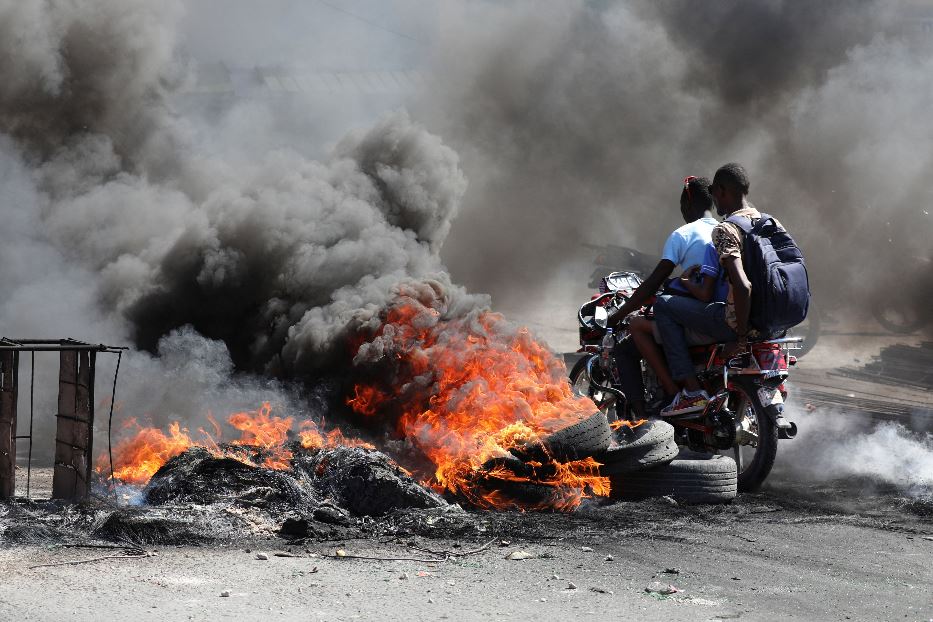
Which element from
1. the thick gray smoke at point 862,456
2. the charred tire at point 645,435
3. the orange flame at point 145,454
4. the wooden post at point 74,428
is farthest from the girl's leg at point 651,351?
the wooden post at point 74,428

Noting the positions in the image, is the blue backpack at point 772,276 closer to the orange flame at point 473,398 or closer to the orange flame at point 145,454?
the orange flame at point 473,398

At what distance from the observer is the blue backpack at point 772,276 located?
6059mm

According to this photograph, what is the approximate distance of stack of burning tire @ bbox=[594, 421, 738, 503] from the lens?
6.14 m

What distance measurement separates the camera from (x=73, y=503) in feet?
18.3

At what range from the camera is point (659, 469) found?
630 cm

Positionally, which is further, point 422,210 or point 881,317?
point 881,317

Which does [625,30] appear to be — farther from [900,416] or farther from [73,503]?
[73,503]

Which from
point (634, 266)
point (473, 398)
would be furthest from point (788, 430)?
point (634, 266)

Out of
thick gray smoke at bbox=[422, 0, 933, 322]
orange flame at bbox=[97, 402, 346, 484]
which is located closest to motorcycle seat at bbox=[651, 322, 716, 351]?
orange flame at bbox=[97, 402, 346, 484]

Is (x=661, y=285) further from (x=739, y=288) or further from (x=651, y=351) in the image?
(x=739, y=288)

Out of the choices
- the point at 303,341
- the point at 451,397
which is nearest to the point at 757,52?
the point at 303,341

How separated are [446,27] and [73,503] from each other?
1427 cm

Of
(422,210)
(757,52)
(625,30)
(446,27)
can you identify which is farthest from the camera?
(446,27)

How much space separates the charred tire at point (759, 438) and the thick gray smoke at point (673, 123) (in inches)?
388
